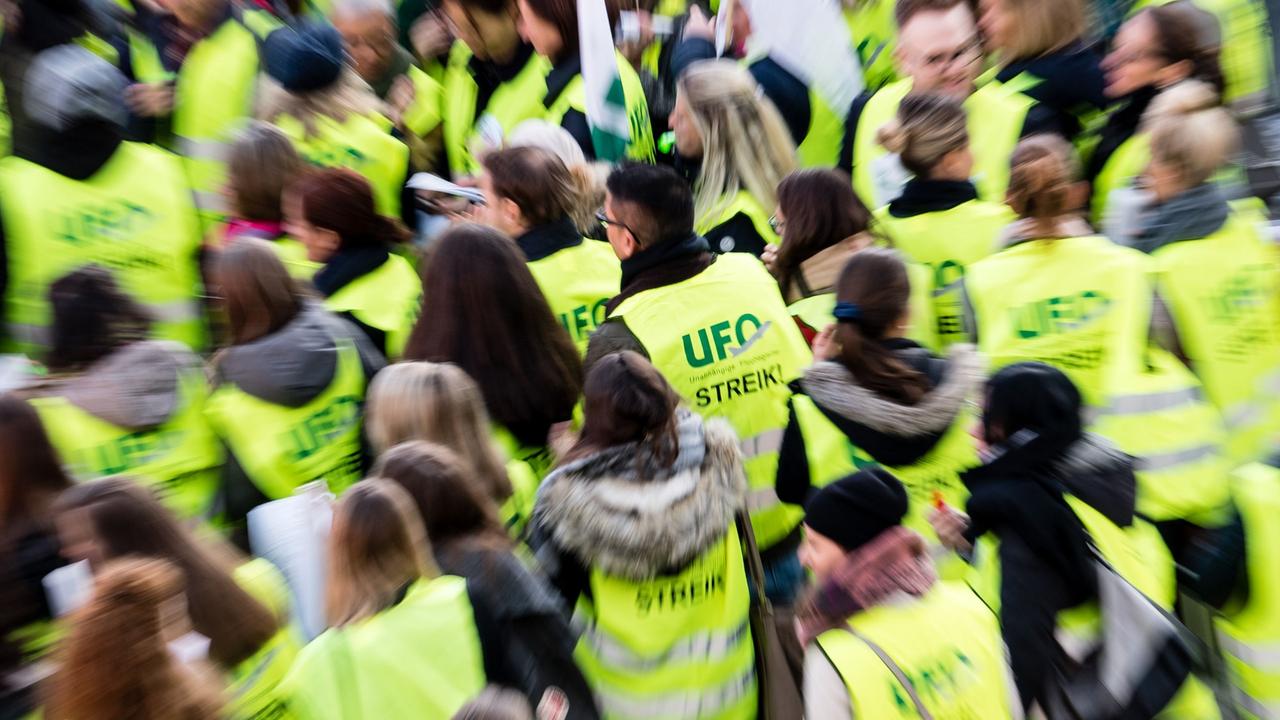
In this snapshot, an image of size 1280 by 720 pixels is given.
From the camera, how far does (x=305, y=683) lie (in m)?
2.14

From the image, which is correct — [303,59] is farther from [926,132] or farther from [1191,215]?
[1191,215]

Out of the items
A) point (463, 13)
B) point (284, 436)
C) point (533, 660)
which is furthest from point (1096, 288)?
point (463, 13)

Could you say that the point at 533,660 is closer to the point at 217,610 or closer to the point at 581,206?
the point at 217,610

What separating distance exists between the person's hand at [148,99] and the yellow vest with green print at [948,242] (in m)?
3.30

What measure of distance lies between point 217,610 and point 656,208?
5.52 ft

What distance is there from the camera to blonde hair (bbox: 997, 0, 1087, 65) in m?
4.36

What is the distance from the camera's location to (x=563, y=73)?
16.3ft

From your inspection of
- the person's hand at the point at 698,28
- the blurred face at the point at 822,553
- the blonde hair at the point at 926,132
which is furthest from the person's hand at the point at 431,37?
Answer: the blurred face at the point at 822,553

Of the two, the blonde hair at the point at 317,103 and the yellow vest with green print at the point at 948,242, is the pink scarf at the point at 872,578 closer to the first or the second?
the yellow vest with green print at the point at 948,242

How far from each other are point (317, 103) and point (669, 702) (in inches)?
112

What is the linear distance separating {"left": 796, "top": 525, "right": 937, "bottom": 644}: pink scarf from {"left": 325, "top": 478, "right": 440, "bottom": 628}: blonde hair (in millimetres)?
833

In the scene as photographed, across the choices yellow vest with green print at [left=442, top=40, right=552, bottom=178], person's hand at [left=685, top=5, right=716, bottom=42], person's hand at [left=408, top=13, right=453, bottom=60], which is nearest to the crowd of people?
yellow vest with green print at [left=442, top=40, right=552, bottom=178]

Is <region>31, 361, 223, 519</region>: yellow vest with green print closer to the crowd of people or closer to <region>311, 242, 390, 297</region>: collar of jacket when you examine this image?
the crowd of people

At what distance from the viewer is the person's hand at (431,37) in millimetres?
6098
